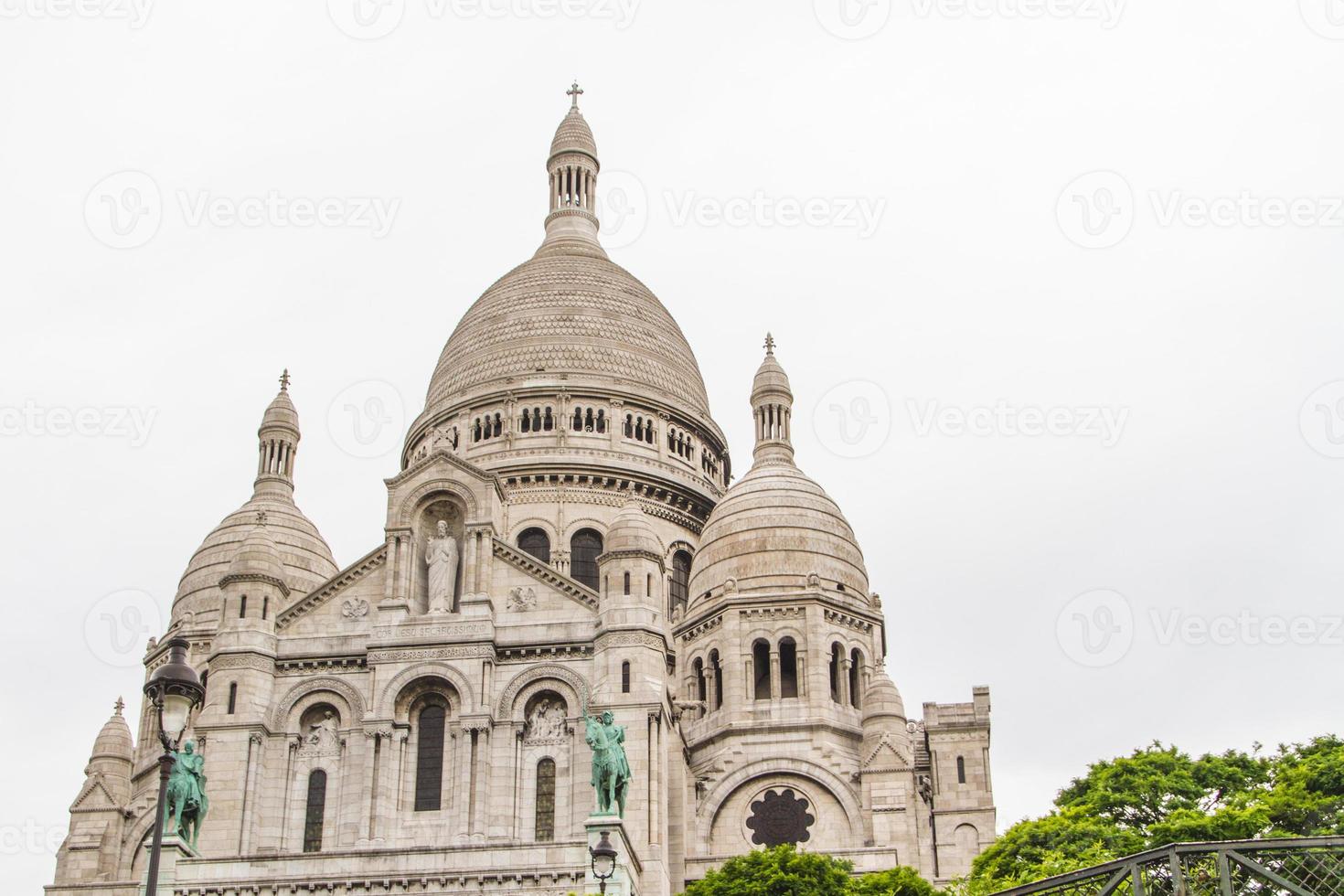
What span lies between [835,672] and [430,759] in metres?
15.3

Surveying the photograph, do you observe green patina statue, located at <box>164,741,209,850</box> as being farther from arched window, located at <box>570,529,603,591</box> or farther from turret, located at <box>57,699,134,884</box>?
arched window, located at <box>570,529,603,591</box>

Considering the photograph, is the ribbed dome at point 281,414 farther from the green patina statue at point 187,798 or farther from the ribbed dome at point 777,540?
the green patina statue at point 187,798

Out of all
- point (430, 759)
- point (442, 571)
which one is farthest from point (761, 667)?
point (430, 759)

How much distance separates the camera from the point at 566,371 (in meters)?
74.1

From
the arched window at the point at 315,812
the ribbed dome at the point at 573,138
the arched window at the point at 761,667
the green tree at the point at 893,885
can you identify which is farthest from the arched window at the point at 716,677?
the ribbed dome at the point at 573,138

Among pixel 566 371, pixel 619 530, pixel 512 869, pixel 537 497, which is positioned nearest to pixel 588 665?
pixel 619 530

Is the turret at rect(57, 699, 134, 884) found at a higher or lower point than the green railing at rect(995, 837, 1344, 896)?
higher

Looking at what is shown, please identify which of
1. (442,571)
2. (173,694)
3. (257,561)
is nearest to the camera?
(173,694)

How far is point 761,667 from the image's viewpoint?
62.1m

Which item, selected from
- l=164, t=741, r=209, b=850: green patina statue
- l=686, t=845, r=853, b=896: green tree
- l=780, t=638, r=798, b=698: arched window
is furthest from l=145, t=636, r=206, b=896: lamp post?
l=780, t=638, r=798, b=698: arched window

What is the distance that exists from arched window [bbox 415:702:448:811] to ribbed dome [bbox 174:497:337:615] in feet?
51.0

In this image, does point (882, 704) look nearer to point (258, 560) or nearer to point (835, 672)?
point (835, 672)

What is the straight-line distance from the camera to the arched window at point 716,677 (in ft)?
201

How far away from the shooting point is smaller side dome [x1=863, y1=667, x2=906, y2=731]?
58.8 m
